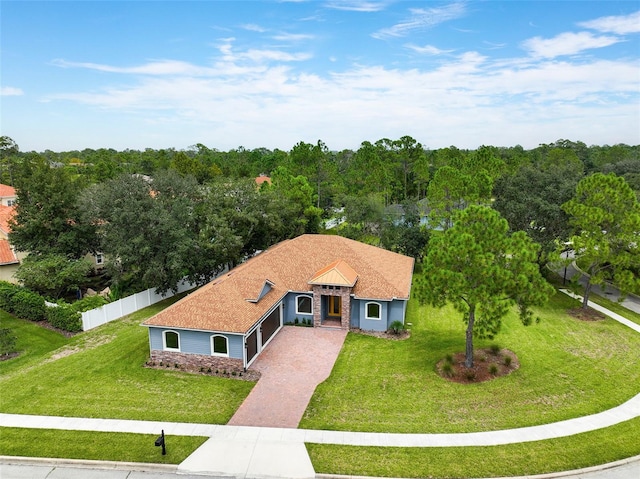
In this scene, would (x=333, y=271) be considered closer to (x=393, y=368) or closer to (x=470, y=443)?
(x=393, y=368)

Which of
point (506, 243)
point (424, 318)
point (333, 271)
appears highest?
point (506, 243)

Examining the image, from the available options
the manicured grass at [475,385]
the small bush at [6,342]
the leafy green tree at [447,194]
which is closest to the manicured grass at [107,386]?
the small bush at [6,342]

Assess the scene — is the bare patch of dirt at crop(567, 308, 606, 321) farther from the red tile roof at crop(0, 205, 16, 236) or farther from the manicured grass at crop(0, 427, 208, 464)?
the red tile roof at crop(0, 205, 16, 236)

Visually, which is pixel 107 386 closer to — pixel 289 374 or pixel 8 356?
pixel 8 356

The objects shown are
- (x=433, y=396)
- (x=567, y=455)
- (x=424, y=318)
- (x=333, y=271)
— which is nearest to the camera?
(x=567, y=455)

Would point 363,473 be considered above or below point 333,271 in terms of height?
below

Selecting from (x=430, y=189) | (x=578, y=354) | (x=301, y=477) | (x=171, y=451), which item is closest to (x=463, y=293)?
(x=578, y=354)

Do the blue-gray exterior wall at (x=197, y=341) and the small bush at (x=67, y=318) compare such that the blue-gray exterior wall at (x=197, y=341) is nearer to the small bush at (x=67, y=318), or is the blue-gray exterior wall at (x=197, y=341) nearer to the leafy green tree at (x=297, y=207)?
the small bush at (x=67, y=318)
